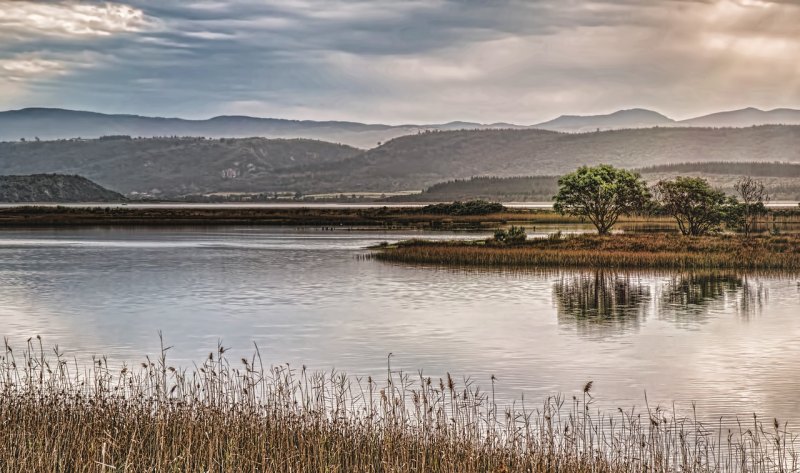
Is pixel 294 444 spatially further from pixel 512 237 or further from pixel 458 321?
pixel 512 237

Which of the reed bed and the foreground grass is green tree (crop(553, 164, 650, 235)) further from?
the reed bed

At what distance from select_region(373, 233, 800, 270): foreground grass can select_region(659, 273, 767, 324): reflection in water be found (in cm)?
330

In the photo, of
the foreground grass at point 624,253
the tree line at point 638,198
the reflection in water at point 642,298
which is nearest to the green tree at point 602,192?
the tree line at point 638,198

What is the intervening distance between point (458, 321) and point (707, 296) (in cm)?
1204

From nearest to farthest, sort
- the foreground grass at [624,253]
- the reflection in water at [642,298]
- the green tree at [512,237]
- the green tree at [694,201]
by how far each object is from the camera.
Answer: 1. the reflection in water at [642,298]
2. the foreground grass at [624,253]
3. the green tree at [512,237]
4. the green tree at [694,201]

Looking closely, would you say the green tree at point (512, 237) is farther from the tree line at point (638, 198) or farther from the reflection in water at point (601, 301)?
the reflection in water at point (601, 301)

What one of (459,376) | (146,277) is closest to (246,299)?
(146,277)

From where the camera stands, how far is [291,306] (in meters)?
36.2

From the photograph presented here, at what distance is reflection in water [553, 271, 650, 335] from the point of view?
1229 inches

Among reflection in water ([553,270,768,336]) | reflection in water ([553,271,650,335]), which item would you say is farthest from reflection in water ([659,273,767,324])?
reflection in water ([553,271,650,335])

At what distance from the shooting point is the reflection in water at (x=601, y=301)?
3122 centimetres

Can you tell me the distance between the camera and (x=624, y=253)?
52094mm

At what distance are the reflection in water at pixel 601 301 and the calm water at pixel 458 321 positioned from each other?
7cm

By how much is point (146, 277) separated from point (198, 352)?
24422 millimetres
